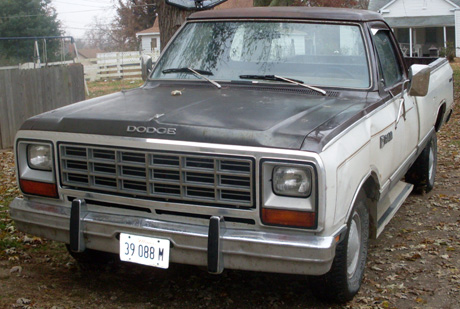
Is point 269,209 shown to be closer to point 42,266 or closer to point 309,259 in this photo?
point 309,259

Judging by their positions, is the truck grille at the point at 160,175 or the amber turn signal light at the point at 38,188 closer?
the truck grille at the point at 160,175

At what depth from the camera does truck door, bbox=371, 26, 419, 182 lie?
507 centimetres

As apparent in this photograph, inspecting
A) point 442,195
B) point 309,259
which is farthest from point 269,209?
point 442,195

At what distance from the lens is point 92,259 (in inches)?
187

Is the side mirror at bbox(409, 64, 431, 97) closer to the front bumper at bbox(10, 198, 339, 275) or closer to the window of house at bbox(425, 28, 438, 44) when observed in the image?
the front bumper at bbox(10, 198, 339, 275)

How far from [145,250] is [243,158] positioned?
0.86m

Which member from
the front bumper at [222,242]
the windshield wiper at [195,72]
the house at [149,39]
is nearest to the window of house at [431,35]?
the house at [149,39]

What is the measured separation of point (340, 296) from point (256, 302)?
0.59 metres

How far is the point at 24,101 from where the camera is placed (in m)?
11.6

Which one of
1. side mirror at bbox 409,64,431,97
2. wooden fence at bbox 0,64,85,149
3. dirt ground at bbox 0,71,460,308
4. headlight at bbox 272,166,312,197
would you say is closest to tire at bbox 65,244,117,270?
dirt ground at bbox 0,71,460,308

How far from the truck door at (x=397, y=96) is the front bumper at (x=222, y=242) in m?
1.76

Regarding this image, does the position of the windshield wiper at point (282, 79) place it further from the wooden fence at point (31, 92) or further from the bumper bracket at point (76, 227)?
the wooden fence at point (31, 92)

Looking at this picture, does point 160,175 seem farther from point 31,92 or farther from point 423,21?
point 423,21

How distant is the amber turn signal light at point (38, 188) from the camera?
4.14m
